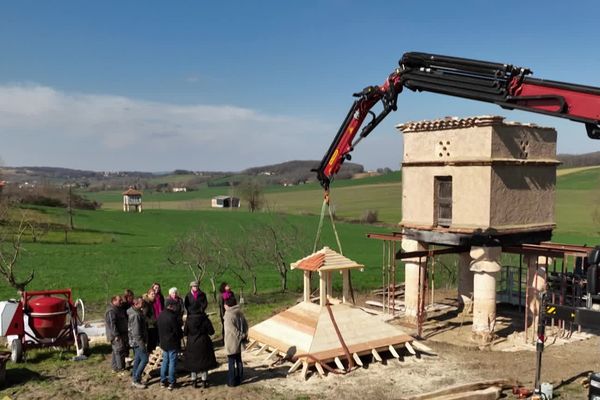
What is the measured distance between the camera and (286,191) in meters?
117

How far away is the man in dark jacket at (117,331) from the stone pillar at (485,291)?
10.7 m

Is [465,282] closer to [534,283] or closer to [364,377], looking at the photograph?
[534,283]

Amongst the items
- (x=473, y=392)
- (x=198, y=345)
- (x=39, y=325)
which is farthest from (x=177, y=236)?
(x=473, y=392)

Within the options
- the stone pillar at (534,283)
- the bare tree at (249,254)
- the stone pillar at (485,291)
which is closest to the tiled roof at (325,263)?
the stone pillar at (485,291)

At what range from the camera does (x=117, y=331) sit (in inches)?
521

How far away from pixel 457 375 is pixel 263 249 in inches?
659

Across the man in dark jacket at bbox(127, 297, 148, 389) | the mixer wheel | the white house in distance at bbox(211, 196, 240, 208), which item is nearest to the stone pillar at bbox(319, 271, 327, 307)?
the man in dark jacket at bbox(127, 297, 148, 389)

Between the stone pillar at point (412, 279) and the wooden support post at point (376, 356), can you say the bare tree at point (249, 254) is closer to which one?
the stone pillar at point (412, 279)

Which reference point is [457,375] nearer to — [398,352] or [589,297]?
[398,352]

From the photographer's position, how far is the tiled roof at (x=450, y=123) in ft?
54.3

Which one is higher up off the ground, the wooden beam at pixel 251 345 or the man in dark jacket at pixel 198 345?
the man in dark jacket at pixel 198 345

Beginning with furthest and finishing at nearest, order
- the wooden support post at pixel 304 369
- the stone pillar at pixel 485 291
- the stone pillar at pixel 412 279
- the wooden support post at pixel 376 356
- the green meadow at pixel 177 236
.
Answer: the green meadow at pixel 177 236 → the stone pillar at pixel 412 279 → the stone pillar at pixel 485 291 → the wooden support post at pixel 376 356 → the wooden support post at pixel 304 369

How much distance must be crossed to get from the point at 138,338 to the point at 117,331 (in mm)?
1117

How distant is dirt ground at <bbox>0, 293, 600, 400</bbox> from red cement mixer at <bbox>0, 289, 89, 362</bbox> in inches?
29.6
